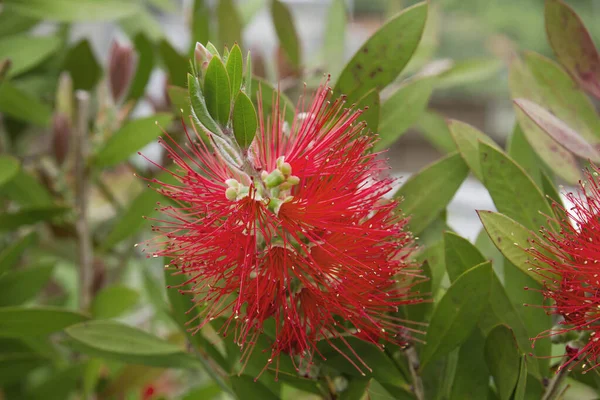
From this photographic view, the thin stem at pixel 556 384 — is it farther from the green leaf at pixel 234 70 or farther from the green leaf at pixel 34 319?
the green leaf at pixel 34 319

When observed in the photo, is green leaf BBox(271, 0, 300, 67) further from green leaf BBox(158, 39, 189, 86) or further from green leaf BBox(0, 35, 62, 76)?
green leaf BBox(0, 35, 62, 76)

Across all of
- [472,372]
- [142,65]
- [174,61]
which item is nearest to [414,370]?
[472,372]

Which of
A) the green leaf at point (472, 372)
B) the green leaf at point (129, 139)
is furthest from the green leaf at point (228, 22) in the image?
the green leaf at point (472, 372)

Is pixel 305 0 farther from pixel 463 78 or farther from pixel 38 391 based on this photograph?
pixel 38 391

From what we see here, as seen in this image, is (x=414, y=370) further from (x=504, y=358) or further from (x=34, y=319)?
(x=34, y=319)

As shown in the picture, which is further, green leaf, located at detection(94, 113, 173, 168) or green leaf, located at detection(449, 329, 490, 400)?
green leaf, located at detection(94, 113, 173, 168)

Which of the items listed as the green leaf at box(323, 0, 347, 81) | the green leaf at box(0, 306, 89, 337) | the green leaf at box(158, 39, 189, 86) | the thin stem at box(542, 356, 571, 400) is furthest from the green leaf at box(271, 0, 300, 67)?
the thin stem at box(542, 356, 571, 400)
